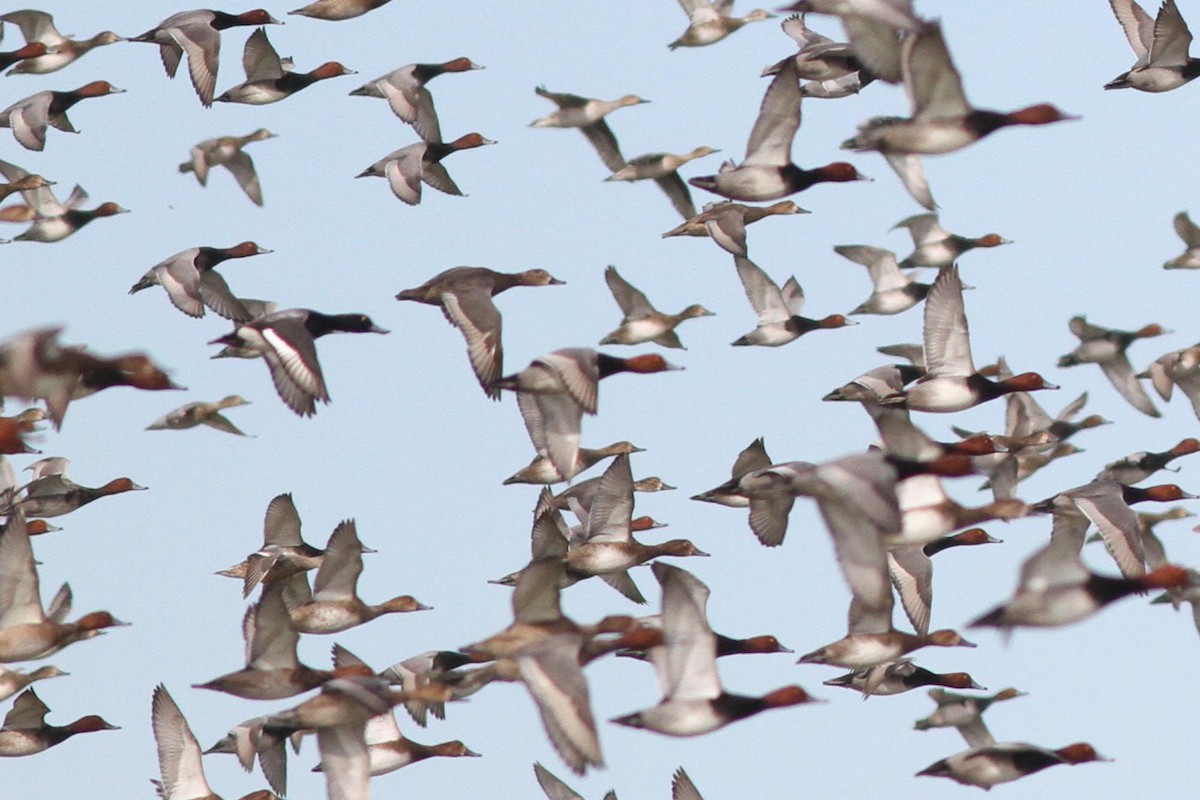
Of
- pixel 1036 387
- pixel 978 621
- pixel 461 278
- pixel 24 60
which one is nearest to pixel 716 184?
pixel 461 278

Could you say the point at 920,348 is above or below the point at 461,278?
below

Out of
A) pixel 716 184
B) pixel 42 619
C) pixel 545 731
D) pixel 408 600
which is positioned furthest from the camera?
pixel 408 600

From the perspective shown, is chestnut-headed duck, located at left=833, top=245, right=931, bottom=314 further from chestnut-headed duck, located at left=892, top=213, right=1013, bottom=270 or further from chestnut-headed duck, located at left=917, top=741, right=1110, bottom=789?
chestnut-headed duck, located at left=917, top=741, right=1110, bottom=789

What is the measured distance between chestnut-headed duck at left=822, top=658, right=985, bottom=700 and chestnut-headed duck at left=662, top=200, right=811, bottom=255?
17.4 ft

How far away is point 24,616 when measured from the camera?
19.8 metres

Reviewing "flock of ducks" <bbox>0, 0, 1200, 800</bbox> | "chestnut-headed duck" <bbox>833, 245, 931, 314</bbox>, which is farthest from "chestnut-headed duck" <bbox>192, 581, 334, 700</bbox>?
"chestnut-headed duck" <bbox>833, 245, 931, 314</bbox>

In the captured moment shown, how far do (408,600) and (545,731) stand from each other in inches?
312

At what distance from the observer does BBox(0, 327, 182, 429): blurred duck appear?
1625 centimetres

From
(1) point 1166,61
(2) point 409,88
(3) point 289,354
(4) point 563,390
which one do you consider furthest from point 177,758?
(1) point 1166,61

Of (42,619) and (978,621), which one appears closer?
(978,621)

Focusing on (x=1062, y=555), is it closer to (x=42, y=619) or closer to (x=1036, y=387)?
(x=1036, y=387)

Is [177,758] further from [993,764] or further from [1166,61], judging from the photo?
[1166,61]

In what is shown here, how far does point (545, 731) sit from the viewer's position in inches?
619

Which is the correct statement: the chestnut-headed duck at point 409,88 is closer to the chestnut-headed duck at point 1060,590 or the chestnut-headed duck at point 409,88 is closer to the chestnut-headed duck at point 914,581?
the chestnut-headed duck at point 914,581
